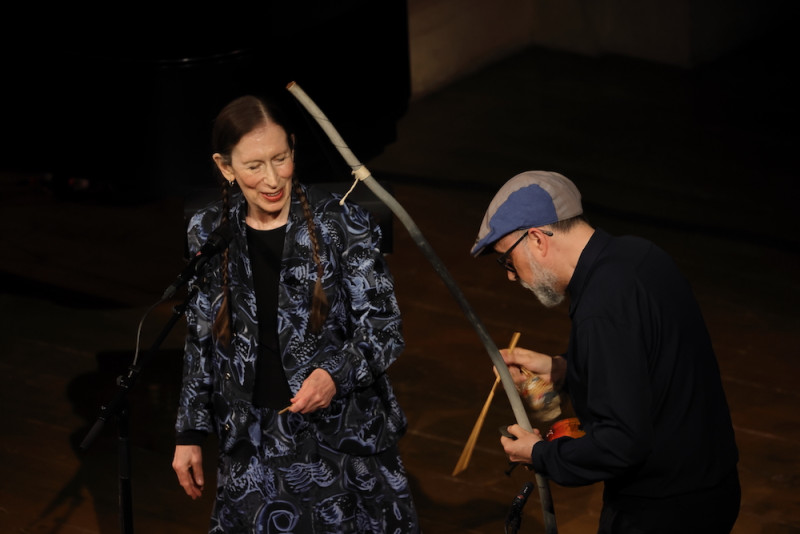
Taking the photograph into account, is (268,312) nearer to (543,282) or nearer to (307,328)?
(307,328)

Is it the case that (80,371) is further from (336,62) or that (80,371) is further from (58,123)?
(336,62)

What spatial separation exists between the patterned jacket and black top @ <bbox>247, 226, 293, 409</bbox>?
3 cm

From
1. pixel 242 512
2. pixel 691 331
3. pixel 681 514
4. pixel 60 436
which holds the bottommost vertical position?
pixel 60 436

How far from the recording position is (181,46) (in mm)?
5125

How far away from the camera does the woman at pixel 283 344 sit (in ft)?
9.52

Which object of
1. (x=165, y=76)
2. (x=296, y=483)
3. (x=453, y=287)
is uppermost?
(x=453, y=287)

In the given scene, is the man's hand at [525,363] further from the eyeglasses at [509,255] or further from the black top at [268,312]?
the black top at [268,312]

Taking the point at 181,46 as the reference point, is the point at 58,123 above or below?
below

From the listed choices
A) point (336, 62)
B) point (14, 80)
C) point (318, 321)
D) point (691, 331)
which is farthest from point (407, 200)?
point (691, 331)

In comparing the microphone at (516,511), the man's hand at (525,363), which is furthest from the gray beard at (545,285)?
the microphone at (516,511)

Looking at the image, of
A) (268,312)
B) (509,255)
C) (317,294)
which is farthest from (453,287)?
(268,312)

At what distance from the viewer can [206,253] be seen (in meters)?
2.82

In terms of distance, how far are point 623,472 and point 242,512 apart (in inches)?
44.3

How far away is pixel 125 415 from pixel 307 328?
483 millimetres
